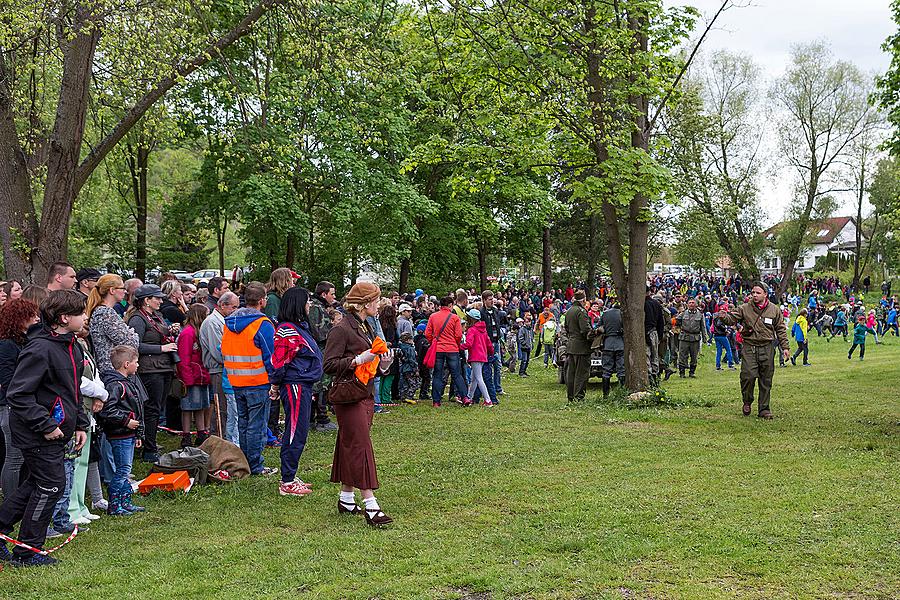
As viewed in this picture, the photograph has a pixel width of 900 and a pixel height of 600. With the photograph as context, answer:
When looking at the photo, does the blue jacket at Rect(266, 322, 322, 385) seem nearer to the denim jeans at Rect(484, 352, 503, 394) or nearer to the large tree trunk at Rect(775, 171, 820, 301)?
the denim jeans at Rect(484, 352, 503, 394)

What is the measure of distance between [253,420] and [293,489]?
99 cm

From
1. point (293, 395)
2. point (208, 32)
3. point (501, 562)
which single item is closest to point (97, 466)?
point (293, 395)

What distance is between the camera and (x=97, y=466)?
700 cm

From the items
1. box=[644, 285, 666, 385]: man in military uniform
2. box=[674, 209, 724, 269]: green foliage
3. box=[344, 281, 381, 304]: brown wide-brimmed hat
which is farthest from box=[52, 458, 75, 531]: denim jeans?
box=[674, 209, 724, 269]: green foliage

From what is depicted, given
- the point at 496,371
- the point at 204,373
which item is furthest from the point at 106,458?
the point at 496,371

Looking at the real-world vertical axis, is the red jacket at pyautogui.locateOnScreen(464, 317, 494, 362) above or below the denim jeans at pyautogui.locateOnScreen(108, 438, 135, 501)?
above

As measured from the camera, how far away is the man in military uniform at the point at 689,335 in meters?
18.9

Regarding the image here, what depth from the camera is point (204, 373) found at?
9.06 metres

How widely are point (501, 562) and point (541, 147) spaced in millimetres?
9634

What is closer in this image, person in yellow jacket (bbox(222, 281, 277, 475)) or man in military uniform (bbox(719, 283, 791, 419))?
person in yellow jacket (bbox(222, 281, 277, 475))

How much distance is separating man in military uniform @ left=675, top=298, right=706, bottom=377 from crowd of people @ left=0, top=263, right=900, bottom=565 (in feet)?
18.0

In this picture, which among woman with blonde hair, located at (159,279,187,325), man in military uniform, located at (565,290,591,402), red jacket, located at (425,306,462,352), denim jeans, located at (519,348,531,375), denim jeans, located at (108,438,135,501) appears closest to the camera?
denim jeans, located at (108,438,135,501)

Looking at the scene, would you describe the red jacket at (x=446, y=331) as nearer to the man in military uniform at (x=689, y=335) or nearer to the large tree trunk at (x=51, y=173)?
the large tree trunk at (x=51, y=173)

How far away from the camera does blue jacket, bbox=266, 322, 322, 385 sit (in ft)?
25.1
